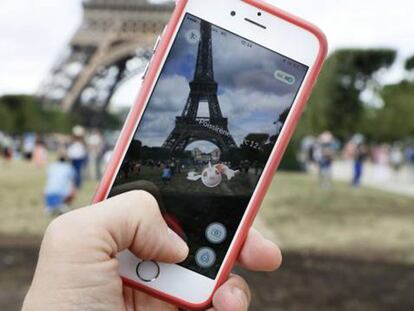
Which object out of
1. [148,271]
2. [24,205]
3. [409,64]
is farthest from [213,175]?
[409,64]

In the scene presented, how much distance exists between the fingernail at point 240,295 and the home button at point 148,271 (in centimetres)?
24

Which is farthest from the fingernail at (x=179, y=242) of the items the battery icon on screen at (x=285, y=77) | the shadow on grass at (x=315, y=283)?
the shadow on grass at (x=315, y=283)

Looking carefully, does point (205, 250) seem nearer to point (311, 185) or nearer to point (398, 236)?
point (398, 236)

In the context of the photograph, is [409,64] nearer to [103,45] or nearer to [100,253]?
[103,45]

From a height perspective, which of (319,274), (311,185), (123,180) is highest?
(123,180)

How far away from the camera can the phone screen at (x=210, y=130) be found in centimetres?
180

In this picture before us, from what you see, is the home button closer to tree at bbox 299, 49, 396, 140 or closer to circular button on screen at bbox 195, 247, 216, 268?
circular button on screen at bbox 195, 247, 216, 268

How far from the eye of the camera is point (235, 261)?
73.6 inches

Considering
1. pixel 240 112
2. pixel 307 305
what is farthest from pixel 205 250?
pixel 307 305

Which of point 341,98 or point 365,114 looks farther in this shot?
point 365,114

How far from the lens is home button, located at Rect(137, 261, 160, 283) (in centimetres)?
173

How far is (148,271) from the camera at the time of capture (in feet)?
5.72

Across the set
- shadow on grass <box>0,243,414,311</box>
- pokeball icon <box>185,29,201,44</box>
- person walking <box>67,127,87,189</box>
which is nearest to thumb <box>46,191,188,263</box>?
pokeball icon <box>185,29,201,44</box>

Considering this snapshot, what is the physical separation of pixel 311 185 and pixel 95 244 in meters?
16.0
